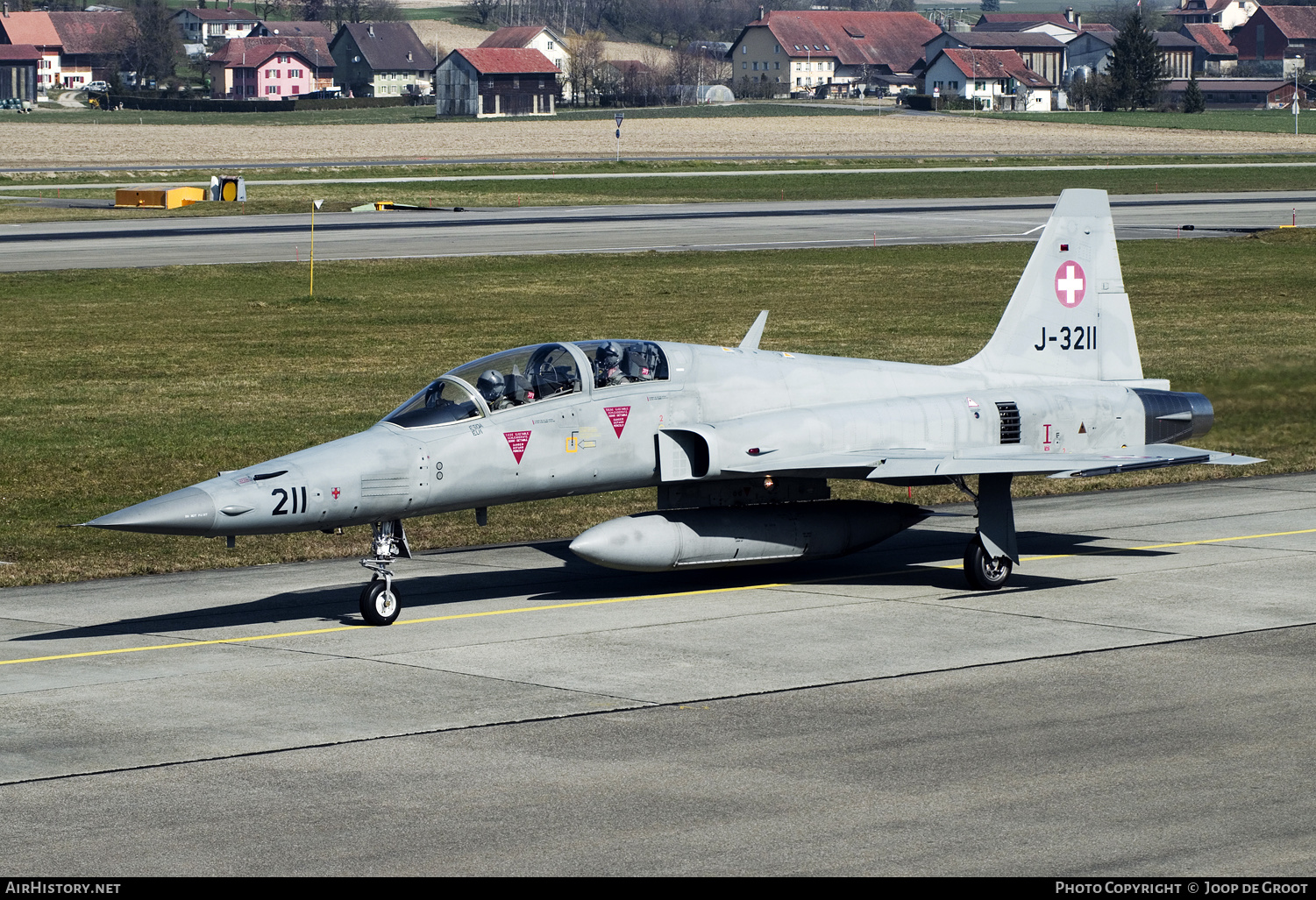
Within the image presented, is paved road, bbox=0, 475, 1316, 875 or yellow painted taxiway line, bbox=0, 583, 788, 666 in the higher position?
paved road, bbox=0, 475, 1316, 875

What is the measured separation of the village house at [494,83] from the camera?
591 ft

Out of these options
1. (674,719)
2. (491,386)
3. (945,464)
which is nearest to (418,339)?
(491,386)

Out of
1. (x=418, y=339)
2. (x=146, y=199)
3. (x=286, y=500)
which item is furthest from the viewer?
(x=146, y=199)

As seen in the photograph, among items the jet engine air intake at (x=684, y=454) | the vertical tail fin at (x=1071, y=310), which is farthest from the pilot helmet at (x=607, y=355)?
the vertical tail fin at (x=1071, y=310)

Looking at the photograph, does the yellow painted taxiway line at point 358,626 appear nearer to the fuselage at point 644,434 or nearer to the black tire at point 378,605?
the black tire at point 378,605

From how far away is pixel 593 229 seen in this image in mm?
67625

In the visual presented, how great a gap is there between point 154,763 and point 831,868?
508 centimetres

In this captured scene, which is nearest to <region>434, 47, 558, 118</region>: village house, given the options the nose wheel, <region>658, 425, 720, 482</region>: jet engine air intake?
<region>658, 425, 720, 482</region>: jet engine air intake

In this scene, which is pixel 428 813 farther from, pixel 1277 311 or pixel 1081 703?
pixel 1277 311

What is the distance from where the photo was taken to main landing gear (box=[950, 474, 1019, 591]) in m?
17.7

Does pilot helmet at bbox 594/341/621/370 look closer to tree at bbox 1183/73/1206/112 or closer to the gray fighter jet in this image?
the gray fighter jet

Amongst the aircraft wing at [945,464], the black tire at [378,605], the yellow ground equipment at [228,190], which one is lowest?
the black tire at [378,605]

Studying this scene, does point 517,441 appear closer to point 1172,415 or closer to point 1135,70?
point 1172,415

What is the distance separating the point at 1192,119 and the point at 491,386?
16219 cm
